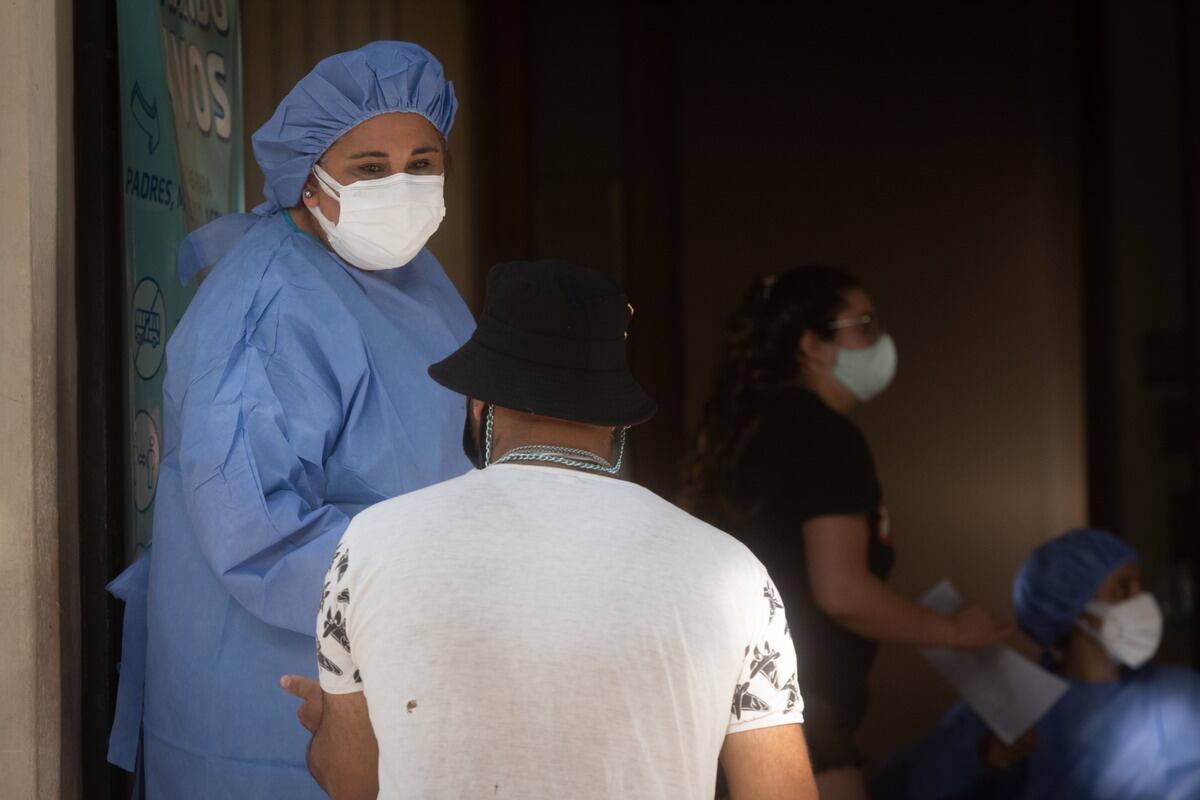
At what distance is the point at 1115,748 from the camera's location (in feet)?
10.5

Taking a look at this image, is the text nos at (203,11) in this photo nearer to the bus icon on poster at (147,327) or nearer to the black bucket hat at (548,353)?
the bus icon on poster at (147,327)

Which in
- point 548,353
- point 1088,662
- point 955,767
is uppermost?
point 548,353

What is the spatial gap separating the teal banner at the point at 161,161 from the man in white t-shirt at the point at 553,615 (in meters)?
1.02

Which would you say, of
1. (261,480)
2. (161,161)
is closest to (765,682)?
(261,480)

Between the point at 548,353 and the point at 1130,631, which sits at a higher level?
the point at 548,353

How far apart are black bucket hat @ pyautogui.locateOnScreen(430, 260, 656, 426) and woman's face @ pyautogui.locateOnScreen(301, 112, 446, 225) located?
0.59m

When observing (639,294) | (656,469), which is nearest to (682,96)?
(639,294)

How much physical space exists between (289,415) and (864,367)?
144 centimetres

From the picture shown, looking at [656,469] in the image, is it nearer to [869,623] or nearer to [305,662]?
[869,623]

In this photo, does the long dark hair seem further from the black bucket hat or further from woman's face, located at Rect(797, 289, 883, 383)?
the black bucket hat

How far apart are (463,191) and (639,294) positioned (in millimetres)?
1253

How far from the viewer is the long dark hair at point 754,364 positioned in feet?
9.41

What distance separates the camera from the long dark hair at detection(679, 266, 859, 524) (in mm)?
2867

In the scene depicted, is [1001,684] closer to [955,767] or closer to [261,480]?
[955,767]
